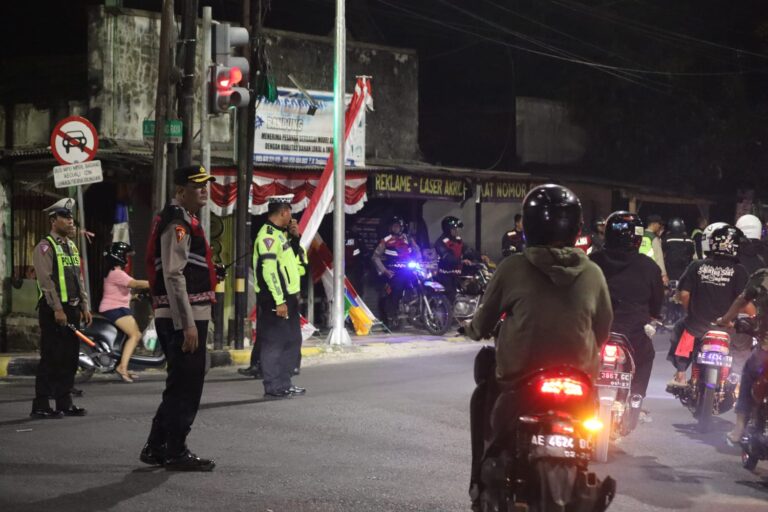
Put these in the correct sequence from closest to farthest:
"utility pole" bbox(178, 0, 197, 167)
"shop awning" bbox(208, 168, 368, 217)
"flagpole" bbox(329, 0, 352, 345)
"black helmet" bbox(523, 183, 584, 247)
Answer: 1. "black helmet" bbox(523, 183, 584, 247)
2. "utility pole" bbox(178, 0, 197, 167)
3. "flagpole" bbox(329, 0, 352, 345)
4. "shop awning" bbox(208, 168, 368, 217)

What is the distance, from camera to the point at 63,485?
678 centimetres

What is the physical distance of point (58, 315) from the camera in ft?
31.2

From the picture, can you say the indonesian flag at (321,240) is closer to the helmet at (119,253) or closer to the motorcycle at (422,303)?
the motorcycle at (422,303)

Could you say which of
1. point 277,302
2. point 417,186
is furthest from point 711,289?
point 417,186

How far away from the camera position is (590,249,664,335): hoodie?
836cm

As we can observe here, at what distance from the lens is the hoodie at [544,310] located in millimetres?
5141

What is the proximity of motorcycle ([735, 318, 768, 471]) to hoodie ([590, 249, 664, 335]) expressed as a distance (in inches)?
30.9

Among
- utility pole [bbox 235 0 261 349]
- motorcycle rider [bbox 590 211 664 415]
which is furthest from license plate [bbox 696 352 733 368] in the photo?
utility pole [bbox 235 0 261 349]

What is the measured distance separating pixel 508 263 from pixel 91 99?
43.7 ft

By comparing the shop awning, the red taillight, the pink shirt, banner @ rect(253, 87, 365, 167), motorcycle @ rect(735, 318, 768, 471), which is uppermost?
banner @ rect(253, 87, 365, 167)

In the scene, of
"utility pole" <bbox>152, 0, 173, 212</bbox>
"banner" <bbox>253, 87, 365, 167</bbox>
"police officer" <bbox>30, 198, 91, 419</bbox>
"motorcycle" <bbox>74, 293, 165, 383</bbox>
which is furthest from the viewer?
"banner" <bbox>253, 87, 365, 167</bbox>

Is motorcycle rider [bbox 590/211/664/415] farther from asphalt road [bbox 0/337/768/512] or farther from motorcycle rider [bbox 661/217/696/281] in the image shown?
motorcycle rider [bbox 661/217/696/281]

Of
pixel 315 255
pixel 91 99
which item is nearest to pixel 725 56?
pixel 315 255

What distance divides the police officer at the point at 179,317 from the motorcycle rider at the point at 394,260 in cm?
1128
